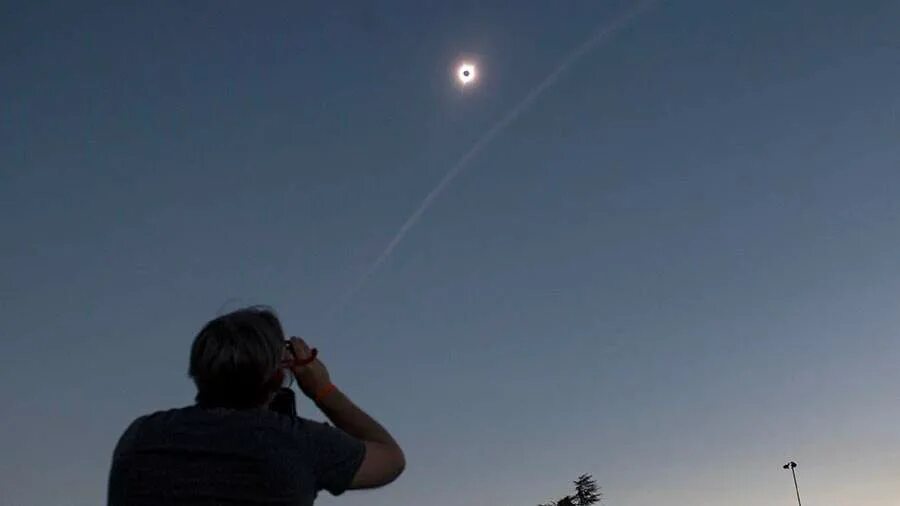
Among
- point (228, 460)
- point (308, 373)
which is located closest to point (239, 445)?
point (228, 460)

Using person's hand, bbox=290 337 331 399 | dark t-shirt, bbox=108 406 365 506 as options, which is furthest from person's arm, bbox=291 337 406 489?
dark t-shirt, bbox=108 406 365 506

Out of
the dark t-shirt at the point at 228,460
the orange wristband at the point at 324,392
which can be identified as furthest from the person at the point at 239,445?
the orange wristband at the point at 324,392

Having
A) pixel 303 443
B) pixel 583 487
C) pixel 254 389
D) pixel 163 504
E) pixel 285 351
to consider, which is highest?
pixel 583 487

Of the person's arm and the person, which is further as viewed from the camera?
the person's arm

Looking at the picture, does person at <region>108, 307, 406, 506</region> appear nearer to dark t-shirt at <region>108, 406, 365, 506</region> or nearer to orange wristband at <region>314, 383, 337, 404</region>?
dark t-shirt at <region>108, 406, 365, 506</region>

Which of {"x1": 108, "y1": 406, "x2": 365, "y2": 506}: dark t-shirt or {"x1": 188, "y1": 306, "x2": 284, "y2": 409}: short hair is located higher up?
{"x1": 188, "y1": 306, "x2": 284, "y2": 409}: short hair

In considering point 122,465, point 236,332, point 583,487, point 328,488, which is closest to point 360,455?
point 328,488

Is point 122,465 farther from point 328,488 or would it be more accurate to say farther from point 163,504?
point 328,488
